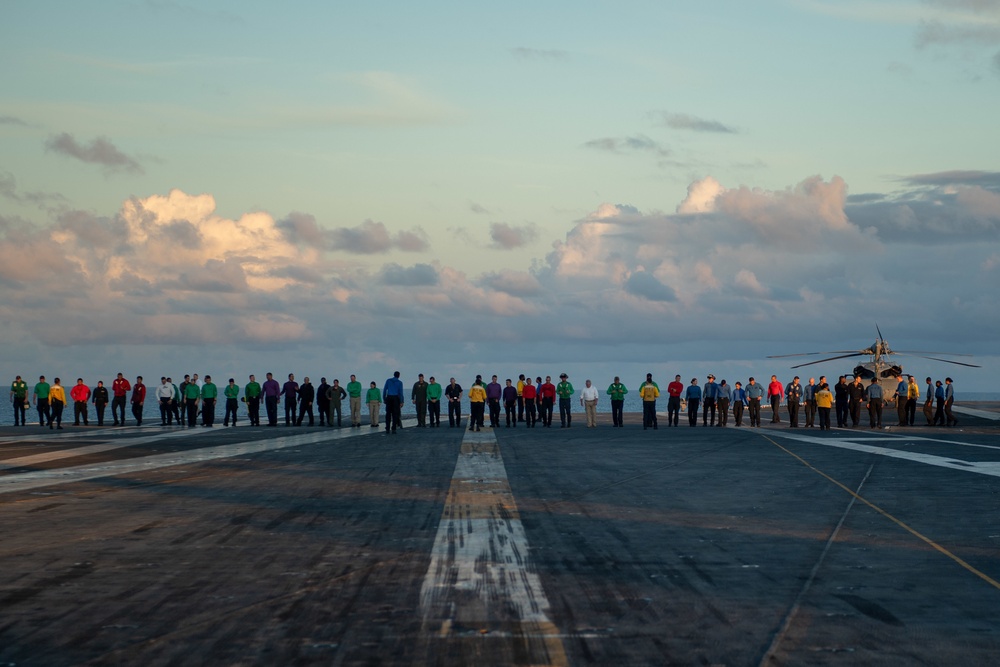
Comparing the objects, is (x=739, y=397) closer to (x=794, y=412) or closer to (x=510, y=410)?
(x=794, y=412)

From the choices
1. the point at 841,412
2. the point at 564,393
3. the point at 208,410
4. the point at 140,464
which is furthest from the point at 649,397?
the point at 140,464

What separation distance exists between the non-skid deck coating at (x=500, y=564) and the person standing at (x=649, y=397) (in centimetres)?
1452

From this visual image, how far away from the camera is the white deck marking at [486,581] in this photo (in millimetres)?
7455

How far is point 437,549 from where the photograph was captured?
11.0 m

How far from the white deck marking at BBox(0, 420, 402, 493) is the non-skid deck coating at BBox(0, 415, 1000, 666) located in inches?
8.1

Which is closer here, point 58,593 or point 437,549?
point 58,593

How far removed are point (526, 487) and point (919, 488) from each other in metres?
6.38

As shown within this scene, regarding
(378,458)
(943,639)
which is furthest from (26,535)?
(378,458)

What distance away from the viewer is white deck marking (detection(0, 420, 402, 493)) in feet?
60.0

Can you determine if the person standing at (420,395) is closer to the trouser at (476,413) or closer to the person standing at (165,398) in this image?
the trouser at (476,413)

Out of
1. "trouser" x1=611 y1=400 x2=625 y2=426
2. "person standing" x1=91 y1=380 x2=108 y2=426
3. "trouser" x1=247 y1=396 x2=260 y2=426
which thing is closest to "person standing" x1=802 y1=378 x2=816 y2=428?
"trouser" x1=611 y1=400 x2=625 y2=426

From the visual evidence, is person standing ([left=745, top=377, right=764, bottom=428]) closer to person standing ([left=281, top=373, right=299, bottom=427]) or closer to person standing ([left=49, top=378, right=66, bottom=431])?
person standing ([left=281, top=373, right=299, bottom=427])

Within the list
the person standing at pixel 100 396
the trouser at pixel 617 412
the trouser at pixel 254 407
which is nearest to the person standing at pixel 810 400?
the trouser at pixel 617 412

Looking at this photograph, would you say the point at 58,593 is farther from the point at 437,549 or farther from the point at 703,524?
the point at 703,524
